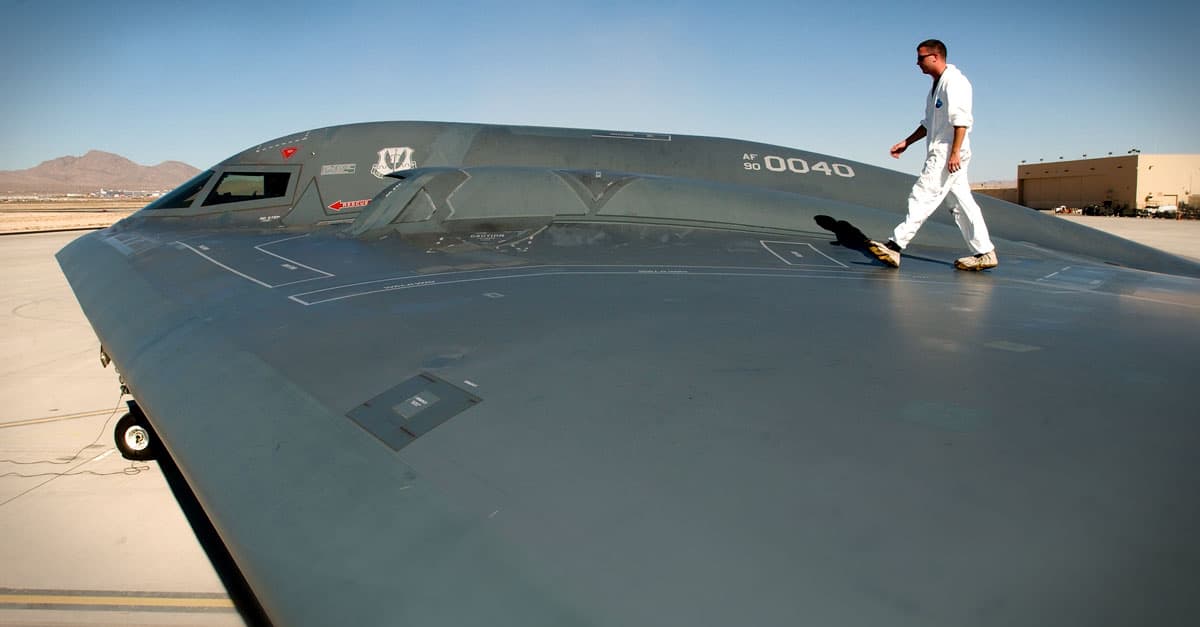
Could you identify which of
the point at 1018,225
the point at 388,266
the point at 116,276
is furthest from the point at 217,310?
the point at 1018,225

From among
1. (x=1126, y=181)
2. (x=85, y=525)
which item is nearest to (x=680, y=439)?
(x=85, y=525)

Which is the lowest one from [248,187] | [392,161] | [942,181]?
[942,181]

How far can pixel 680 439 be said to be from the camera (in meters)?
1.73

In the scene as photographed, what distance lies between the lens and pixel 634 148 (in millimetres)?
10367

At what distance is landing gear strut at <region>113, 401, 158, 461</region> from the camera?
5.49 metres

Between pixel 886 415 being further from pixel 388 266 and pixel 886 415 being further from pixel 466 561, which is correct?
pixel 388 266

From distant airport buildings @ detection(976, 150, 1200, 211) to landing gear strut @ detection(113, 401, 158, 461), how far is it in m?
65.6

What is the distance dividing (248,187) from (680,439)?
9149mm

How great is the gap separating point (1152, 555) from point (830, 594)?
61 centimetres

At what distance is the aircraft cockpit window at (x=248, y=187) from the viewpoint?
907 cm

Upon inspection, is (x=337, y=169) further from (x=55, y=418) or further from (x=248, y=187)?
(x=55, y=418)

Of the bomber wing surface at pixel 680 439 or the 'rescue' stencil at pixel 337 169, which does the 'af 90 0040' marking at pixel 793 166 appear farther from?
the 'rescue' stencil at pixel 337 169

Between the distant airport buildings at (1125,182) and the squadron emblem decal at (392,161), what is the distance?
61509 mm

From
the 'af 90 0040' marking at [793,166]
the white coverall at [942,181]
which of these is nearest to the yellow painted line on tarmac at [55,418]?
the white coverall at [942,181]
